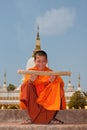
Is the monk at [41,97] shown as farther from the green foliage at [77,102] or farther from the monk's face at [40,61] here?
the green foliage at [77,102]

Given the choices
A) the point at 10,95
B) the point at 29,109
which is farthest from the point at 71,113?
the point at 10,95

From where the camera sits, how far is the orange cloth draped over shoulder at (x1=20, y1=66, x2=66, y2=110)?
7.41 metres

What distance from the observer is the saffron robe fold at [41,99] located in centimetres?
742

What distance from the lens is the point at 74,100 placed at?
159 ft

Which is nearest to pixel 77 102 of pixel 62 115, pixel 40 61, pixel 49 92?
pixel 62 115

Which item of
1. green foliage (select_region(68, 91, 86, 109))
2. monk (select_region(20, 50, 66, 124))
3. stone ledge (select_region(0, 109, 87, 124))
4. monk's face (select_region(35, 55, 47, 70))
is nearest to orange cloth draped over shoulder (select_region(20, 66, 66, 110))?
monk (select_region(20, 50, 66, 124))

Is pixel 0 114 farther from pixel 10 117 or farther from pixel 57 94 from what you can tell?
pixel 57 94

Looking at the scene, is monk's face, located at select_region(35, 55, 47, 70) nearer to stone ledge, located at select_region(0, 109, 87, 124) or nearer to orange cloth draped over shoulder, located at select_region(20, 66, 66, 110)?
orange cloth draped over shoulder, located at select_region(20, 66, 66, 110)

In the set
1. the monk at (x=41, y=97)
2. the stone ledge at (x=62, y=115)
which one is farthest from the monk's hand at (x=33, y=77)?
the stone ledge at (x=62, y=115)

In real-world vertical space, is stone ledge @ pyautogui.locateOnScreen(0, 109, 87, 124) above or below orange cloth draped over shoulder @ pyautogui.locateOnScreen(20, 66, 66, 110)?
below

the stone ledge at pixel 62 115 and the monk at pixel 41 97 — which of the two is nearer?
the monk at pixel 41 97

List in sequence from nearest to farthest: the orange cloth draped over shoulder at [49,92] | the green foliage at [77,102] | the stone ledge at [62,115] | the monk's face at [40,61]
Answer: the orange cloth draped over shoulder at [49,92]
the monk's face at [40,61]
the stone ledge at [62,115]
the green foliage at [77,102]

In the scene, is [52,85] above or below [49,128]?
above

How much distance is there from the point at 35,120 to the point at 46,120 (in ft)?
0.62
